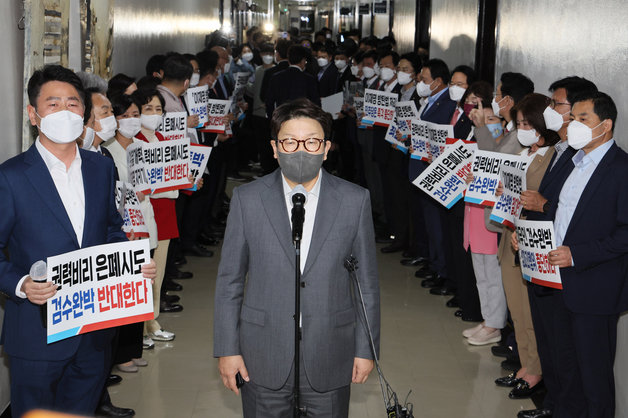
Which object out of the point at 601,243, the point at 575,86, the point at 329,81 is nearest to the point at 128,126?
the point at 575,86

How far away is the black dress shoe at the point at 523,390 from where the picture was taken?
18.0ft

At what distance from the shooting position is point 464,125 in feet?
23.0

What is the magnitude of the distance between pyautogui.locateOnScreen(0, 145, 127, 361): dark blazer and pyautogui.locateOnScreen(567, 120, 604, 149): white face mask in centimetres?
242

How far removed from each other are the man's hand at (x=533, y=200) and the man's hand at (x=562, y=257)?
540mm

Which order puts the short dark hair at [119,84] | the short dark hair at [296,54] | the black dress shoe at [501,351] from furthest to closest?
the short dark hair at [296,54] < the black dress shoe at [501,351] < the short dark hair at [119,84]

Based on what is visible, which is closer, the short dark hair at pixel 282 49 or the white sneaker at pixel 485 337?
the white sneaker at pixel 485 337

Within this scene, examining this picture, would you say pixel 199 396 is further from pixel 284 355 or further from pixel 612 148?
pixel 612 148

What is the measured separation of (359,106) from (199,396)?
20.6 feet

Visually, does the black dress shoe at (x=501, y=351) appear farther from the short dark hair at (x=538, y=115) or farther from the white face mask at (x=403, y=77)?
the white face mask at (x=403, y=77)

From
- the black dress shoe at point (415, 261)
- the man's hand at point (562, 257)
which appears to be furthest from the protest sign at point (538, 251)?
the black dress shoe at point (415, 261)

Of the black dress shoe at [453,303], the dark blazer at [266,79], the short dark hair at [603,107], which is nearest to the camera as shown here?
the short dark hair at [603,107]

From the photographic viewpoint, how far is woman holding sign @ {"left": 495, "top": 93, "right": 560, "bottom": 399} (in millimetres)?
5145

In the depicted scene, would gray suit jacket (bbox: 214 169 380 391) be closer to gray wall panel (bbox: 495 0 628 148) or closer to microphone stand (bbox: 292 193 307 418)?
microphone stand (bbox: 292 193 307 418)

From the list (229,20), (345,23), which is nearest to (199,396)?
(229,20)
